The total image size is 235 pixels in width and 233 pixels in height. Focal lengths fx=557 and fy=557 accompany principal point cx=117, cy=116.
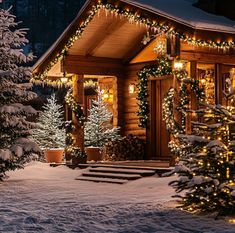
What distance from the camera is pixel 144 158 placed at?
20.0 m

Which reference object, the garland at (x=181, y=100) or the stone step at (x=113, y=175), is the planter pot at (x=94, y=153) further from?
the garland at (x=181, y=100)

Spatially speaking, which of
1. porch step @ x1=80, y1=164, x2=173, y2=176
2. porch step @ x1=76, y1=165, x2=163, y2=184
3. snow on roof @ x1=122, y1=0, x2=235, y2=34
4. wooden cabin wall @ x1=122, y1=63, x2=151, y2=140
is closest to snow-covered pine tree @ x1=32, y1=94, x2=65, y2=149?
wooden cabin wall @ x1=122, y1=63, x2=151, y2=140

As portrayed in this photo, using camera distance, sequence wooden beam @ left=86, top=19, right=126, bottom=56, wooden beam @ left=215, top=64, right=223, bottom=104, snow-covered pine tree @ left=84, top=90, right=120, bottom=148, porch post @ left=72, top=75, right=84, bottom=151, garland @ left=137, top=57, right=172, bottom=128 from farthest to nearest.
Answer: snow-covered pine tree @ left=84, top=90, right=120, bottom=148 → garland @ left=137, top=57, right=172, bottom=128 → porch post @ left=72, top=75, right=84, bottom=151 → wooden beam @ left=86, top=19, right=126, bottom=56 → wooden beam @ left=215, top=64, right=223, bottom=104

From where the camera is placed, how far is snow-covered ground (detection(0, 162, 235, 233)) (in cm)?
959

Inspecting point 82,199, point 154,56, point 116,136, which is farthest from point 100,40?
point 82,199

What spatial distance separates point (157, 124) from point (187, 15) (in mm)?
4824

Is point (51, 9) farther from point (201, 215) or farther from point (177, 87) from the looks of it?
point (201, 215)

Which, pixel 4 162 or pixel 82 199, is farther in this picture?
pixel 4 162

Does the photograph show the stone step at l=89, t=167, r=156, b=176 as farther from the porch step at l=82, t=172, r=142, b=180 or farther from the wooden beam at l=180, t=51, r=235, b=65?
the wooden beam at l=180, t=51, r=235, b=65

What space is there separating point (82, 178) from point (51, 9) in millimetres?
39483

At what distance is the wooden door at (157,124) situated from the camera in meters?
19.6

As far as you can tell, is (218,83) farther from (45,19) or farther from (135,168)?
(45,19)

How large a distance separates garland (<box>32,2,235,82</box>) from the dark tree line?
29.0 m

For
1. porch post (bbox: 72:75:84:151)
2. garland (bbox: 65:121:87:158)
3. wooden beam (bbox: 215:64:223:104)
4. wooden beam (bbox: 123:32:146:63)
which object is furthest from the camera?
wooden beam (bbox: 123:32:146:63)
